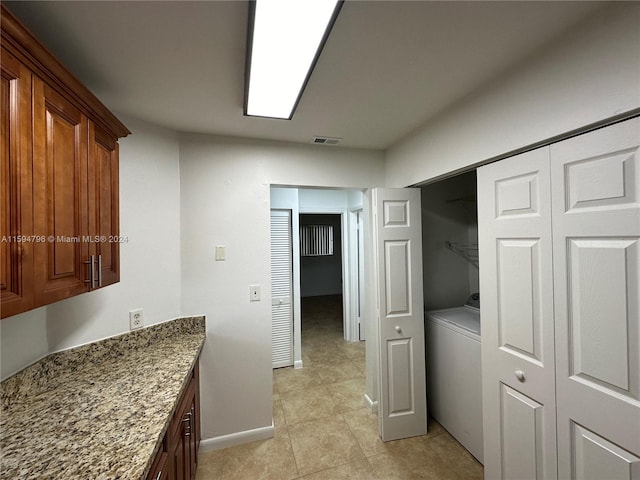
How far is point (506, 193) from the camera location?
1.37m

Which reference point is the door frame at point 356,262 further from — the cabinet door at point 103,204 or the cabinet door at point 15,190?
the cabinet door at point 15,190

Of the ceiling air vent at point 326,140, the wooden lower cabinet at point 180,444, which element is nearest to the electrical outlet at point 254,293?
the wooden lower cabinet at point 180,444

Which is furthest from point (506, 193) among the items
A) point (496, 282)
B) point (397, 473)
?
point (397, 473)

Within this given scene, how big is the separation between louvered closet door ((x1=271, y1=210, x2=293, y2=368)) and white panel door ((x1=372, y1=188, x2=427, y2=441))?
1.42 metres

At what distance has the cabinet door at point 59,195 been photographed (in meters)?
0.91

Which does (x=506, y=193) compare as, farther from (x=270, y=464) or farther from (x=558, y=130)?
(x=270, y=464)

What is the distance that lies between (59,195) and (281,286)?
95.7 inches

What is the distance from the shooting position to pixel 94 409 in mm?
1118

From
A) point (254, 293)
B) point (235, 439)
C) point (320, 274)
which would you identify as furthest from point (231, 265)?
point (320, 274)

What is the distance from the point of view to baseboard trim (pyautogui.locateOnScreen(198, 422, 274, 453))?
2.00 meters

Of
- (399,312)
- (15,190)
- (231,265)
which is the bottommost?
(399,312)

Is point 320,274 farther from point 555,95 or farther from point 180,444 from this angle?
point 555,95

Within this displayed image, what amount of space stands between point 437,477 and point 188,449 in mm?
1581

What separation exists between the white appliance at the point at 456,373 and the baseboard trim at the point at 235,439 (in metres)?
1.41
